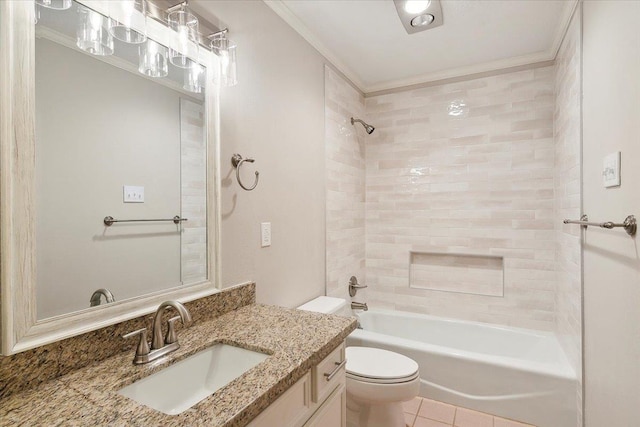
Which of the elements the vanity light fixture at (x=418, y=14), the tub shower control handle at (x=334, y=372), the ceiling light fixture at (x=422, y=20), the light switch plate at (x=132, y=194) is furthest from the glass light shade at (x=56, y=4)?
the ceiling light fixture at (x=422, y=20)

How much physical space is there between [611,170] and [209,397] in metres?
1.61

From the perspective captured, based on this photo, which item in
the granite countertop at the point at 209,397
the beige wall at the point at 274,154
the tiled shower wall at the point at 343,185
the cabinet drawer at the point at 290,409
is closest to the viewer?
the granite countertop at the point at 209,397

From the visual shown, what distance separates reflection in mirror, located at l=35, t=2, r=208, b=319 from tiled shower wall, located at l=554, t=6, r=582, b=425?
6.47 feet

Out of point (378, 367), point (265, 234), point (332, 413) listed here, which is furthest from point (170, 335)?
point (378, 367)

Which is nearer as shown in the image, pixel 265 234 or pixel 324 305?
pixel 265 234

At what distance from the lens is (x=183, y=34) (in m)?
1.22

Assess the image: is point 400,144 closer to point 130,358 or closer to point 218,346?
point 218,346

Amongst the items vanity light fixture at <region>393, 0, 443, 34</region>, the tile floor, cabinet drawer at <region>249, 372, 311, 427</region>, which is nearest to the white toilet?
the tile floor

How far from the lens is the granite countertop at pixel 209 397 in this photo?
679 millimetres

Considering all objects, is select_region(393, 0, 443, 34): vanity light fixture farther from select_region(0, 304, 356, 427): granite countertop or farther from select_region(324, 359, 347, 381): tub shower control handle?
select_region(324, 359, 347, 381): tub shower control handle

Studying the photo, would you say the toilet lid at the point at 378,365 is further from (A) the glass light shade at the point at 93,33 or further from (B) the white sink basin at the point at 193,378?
(A) the glass light shade at the point at 93,33

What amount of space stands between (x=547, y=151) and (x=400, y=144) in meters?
1.15

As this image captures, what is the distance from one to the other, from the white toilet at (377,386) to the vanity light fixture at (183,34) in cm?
150

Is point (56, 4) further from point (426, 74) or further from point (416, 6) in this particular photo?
point (426, 74)
